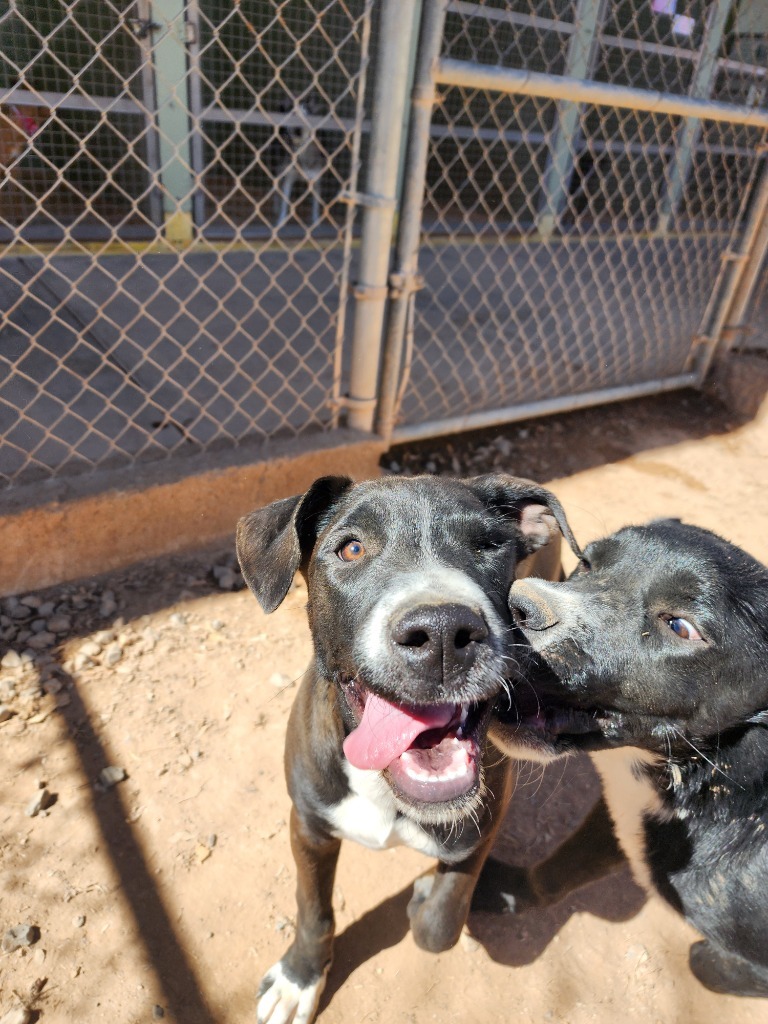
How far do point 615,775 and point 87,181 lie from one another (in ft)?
27.8

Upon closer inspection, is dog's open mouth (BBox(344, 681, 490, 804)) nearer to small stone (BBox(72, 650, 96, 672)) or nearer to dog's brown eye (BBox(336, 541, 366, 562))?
dog's brown eye (BBox(336, 541, 366, 562))

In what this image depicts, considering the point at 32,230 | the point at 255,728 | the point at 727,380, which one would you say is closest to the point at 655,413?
the point at 727,380

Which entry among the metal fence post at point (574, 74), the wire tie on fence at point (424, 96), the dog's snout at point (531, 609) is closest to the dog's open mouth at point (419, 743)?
the dog's snout at point (531, 609)

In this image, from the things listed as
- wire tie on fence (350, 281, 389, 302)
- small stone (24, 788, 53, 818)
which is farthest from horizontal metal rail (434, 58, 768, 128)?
small stone (24, 788, 53, 818)

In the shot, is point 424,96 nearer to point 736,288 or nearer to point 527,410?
point 527,410

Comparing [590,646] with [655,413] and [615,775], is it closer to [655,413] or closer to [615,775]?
[615,775]

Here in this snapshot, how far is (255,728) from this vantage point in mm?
2947

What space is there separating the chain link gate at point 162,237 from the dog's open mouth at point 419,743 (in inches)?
88.9

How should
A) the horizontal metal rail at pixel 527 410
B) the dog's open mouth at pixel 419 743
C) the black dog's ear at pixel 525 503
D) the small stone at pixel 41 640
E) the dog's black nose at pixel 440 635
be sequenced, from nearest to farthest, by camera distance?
the dog's black nose at pixel 440 635
the dog's open mouth at pixel 419 743
the black dog's ear at pixel 525 503
the small stone at pixel 41 640
the horizontal metal rail at pixel 527 410

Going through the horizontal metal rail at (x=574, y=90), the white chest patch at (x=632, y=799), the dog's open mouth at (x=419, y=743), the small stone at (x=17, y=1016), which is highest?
the horizontal metal rail at (x=574, y=90)

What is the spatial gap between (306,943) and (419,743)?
81 centimetres

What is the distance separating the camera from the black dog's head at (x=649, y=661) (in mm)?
1926

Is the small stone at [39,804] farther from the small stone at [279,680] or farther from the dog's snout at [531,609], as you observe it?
the dog's snout at [531,609]

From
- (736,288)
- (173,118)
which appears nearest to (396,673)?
(736,288)
